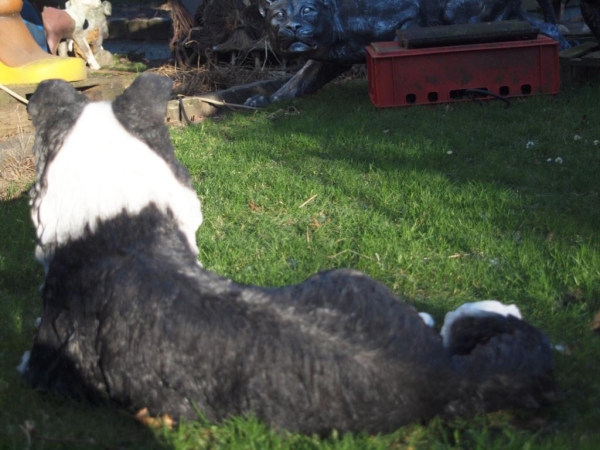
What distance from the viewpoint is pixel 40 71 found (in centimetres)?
775

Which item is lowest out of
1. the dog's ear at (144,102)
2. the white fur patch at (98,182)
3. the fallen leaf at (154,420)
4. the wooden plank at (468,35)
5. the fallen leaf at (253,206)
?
the fallen leaf at (253,206)

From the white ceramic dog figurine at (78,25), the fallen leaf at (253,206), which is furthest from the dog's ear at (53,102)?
the white ceramic dog figurine at (78,25)

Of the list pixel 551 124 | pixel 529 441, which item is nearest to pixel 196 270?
pixel 529 441

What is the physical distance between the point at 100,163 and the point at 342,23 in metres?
5.95

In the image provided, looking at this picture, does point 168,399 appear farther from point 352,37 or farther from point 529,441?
point 352,37

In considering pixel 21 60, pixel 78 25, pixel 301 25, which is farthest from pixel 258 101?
pixel 78 25

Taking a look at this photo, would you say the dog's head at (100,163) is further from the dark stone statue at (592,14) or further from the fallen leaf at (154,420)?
the dark stone statue at (592,14)

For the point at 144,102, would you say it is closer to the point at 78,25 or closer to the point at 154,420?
the point at 154,420

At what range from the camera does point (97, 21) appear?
559 inches

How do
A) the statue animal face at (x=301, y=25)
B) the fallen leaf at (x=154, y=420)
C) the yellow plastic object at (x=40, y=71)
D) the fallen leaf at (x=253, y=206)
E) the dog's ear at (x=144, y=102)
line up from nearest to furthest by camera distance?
the fallen leaf at (x=154, y=420) → the dog's ear at (x=144, y=102) → the fallen leaf at (x=253, y=206) → the yellow plastic object at (x=40, y=71) → the statue animal face at (x=301, y=25)

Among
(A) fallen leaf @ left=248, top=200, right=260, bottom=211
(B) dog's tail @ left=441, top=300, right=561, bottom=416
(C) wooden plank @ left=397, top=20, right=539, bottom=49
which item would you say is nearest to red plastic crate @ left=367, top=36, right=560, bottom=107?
(C) wooden plank @ left=397, top=20, right=539, bottom=49

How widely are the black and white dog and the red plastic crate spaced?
507cm

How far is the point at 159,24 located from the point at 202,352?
1626 cm

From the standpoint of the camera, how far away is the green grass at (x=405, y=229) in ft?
10.3
